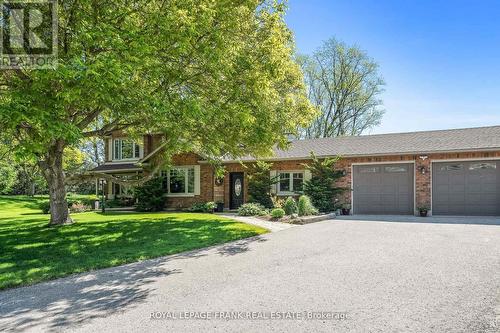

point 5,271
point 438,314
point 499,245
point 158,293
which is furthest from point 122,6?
point 499,245

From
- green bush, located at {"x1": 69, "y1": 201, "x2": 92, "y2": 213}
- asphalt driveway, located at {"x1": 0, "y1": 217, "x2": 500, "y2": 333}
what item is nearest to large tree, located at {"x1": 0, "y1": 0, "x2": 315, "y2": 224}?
asphalt driveway, located at {"x1": 0, "y1": 217, "x2": 500, "y2": 333}

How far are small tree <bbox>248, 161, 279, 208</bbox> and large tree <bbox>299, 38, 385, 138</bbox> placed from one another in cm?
2082

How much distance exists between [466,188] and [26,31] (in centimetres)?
1774

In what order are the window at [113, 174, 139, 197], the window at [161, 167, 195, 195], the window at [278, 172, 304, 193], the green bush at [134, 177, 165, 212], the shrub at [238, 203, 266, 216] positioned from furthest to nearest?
the window at [113, 174, 139, 197]
the window at [161, 167, 195, 195]
the green bush at [134, 177, 165, 212]
the window at [278, 172, 304, 193]
the shrub at [238, 203, 266, 216]

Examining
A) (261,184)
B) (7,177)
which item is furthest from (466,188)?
(7,177)

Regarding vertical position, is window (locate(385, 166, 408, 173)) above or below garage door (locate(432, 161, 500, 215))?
above

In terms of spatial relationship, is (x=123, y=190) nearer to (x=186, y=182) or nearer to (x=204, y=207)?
(x=186, y=182)

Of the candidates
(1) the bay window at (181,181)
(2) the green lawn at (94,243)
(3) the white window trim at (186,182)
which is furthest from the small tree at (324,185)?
(1) the bay window at (181,181)

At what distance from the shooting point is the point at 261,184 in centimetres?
1922

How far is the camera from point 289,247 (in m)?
9.09

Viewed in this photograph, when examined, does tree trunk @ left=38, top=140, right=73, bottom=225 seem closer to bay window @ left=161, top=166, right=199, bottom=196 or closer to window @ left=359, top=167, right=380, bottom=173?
bay window @ left=161, top=166, right=199, bottom=196

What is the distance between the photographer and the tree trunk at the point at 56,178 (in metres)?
12.8

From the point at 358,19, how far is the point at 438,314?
1600cm

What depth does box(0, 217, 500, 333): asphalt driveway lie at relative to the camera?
4199 mm
